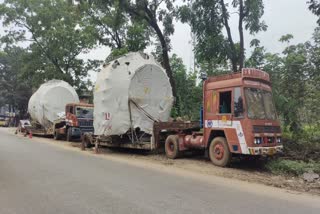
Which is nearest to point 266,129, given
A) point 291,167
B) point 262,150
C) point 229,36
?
point 262,150

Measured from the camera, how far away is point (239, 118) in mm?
10930

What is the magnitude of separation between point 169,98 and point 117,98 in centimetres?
264

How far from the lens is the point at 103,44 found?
94.1 feet

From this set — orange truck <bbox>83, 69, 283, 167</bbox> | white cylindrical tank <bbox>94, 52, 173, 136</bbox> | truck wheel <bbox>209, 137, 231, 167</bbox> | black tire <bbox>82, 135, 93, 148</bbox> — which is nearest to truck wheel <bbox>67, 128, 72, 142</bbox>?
black tire <bbox>82, 135, 93, 148</bbox>

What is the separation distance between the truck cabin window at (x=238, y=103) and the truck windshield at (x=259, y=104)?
0.21 meters

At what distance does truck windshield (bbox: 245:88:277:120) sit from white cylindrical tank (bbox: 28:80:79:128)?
20.2 meters

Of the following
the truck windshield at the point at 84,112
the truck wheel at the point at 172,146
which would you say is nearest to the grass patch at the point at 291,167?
the truck wheel at the point at 172,146

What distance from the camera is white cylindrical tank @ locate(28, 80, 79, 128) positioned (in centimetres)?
2809

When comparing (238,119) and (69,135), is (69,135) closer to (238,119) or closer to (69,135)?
(69,135)

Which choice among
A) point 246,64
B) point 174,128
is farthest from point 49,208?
point 246,64

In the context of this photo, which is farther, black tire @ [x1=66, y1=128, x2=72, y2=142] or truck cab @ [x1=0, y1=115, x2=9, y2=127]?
truck cab @ [x1=0, y1=115, x2=9, y2=127]

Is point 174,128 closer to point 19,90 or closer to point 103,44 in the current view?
point 103,44

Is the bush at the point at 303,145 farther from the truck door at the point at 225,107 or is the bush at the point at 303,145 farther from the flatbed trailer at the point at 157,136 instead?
the flatbed trailer at the point at 157,136

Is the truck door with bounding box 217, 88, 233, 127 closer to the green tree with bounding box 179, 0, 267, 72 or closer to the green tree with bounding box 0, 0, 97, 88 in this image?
the green tree with bounding box 179, 0, 267, 72
